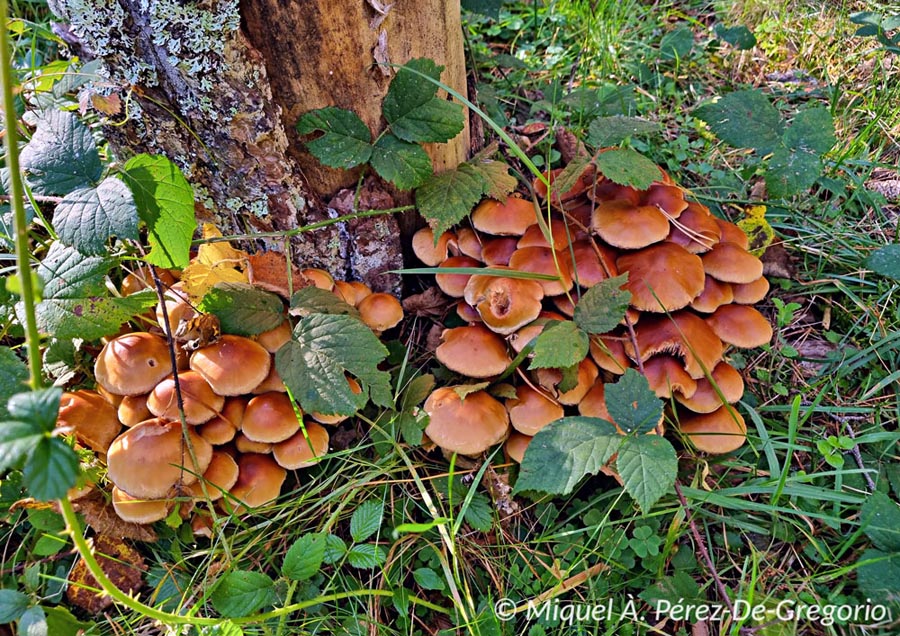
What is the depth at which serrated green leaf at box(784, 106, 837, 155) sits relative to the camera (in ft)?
9.77

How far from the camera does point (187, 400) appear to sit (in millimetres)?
2350

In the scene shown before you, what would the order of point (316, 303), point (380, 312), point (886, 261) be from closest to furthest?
1. point (316, 303)
2. point (380, 312)
3. point (886, 261)

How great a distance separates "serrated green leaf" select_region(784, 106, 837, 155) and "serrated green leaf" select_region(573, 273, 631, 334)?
135 centimetres

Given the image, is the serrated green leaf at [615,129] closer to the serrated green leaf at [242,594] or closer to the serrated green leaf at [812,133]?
the serrated green leaf at [812,133]

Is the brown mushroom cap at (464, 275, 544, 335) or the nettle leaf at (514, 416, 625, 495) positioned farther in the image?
the brown mushroom cap at (464, 275, 544, 335)

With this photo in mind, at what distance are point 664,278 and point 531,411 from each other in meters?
0.81

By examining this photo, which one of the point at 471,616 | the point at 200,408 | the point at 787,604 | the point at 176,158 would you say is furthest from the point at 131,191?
the point at 787,604

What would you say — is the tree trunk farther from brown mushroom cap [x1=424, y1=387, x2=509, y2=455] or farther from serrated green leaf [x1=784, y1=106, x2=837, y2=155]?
serrated green leaf [x1=784, y1=106, x2=837, y2=155]

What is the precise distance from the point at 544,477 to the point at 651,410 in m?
0.46

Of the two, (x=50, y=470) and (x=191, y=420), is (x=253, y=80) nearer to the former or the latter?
(x=191, y=420)

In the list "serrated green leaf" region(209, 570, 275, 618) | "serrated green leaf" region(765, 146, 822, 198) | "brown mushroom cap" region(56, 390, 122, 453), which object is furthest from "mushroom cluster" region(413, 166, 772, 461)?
"brown mushroom cap" region(56, 390, 122, 453)

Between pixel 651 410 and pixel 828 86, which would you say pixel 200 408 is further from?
pixel 828 86

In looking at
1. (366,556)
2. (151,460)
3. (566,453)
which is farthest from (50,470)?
(566,453)

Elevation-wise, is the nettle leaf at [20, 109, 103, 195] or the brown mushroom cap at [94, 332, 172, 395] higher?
the nettle leaf at [20, 109, 103, 195]
